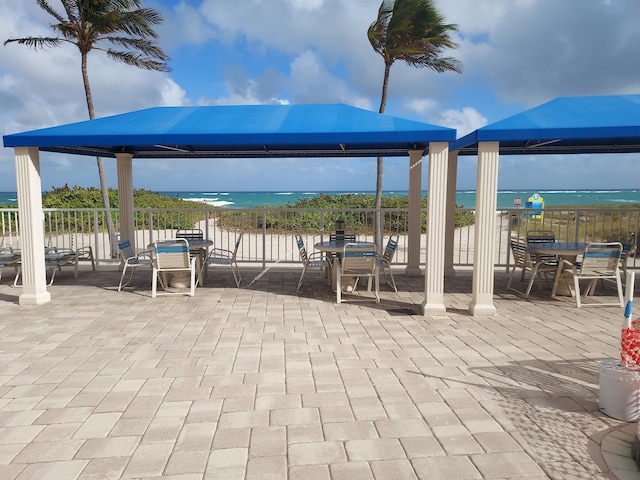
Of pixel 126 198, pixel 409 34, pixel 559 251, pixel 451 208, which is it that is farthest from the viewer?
pixel 409 34

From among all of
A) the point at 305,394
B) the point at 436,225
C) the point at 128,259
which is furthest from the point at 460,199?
the point at 305,394

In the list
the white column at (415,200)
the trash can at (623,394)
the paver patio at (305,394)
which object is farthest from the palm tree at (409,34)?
the trash can at (623,394)

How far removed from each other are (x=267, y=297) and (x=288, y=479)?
438 centimetres

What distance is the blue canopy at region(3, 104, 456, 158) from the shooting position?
5801 millimetres

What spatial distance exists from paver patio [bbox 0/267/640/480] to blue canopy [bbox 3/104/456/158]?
2.23m

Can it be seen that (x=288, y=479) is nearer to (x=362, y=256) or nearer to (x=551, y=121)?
(x=362, y=256)

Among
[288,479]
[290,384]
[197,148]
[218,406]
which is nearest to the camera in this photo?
[288,479]

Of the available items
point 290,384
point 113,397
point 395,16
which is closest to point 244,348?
point 290,384

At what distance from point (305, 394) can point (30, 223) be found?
16.2 ft

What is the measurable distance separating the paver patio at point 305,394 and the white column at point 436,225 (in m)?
0.29

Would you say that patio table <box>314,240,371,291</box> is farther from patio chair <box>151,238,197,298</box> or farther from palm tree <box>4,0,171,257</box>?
palm tree <box>4,0,171,257</box>

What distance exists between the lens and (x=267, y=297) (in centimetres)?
669

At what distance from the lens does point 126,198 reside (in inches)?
350

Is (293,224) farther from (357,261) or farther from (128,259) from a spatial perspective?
(357,261)
